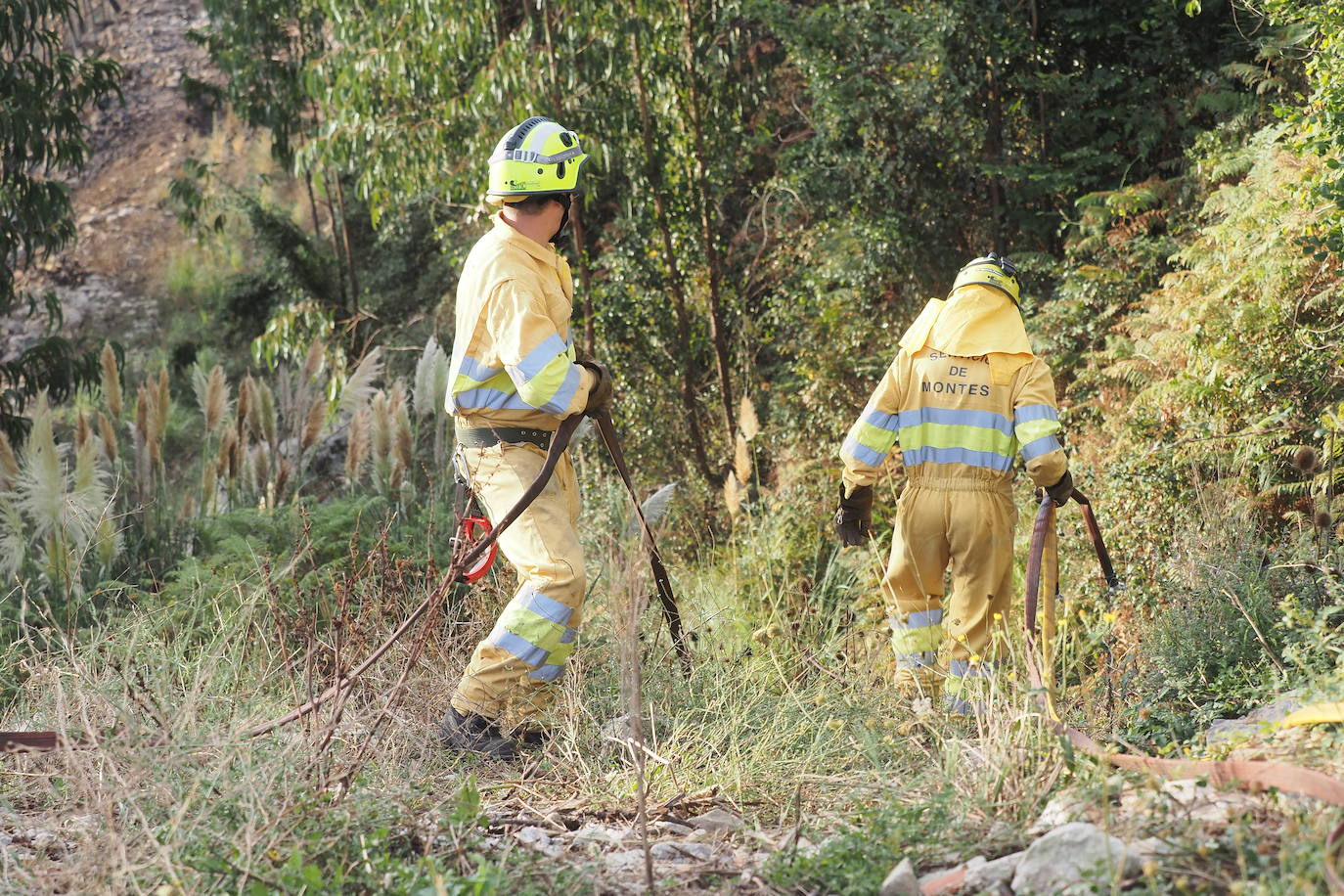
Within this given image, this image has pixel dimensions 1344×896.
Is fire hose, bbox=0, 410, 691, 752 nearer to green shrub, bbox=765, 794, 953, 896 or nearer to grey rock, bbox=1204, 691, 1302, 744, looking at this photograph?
green shrub, bbox=765, 794, 953, 896

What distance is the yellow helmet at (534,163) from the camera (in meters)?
4.25

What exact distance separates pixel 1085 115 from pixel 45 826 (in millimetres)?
8156

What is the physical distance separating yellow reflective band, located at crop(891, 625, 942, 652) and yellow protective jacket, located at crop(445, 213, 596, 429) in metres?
1.69

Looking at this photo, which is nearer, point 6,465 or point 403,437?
point 6,465

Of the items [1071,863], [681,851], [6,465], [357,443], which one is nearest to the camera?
[1071,863]

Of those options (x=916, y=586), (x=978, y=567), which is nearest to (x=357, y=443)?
(x=916, y=586)

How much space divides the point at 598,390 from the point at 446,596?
0.92 m

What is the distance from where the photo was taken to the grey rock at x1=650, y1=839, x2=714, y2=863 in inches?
125

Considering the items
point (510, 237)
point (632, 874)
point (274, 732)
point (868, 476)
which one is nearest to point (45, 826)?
point (274, 732)

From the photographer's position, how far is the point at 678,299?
9.88 meters

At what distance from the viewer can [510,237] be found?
4293 millimetres

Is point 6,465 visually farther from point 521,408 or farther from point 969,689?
point 969,689

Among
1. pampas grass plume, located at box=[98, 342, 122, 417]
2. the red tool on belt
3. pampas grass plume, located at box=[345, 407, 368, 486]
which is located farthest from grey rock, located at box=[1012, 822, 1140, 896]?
pampas grass plume, located at box=[98, 342, 122, 417]

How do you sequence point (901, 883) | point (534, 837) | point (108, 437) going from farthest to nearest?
point (108, 437)
point (534, 837)
point (901, 883)
